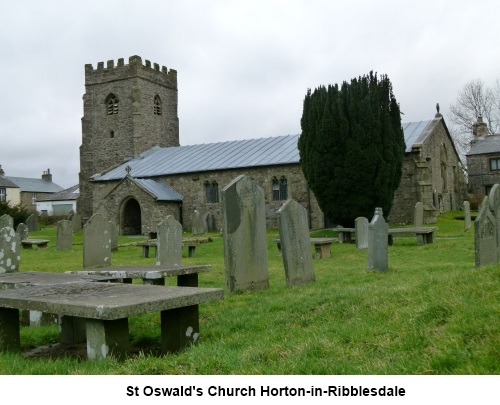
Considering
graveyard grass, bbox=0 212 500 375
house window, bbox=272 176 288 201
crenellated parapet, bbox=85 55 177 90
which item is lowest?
graveyard grass, bbox=0 212 500 375

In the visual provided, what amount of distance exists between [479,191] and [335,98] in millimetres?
25620

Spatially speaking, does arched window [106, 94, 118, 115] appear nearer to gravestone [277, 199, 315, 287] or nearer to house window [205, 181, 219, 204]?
house window [205, 181, 219, 204]

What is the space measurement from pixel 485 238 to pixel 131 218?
24.5m

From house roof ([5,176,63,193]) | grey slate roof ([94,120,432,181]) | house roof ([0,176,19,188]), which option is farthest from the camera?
house roof ([5,176,63,193])

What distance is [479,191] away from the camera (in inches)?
1665

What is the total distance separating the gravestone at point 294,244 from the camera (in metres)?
8.55

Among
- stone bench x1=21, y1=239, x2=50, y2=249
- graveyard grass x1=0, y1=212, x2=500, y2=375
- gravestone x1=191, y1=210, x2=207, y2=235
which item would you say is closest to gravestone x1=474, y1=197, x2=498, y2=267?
graveyard grass x1=0, y1=212, x2=500, y2=375

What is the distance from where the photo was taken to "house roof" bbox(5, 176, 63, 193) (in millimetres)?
68562

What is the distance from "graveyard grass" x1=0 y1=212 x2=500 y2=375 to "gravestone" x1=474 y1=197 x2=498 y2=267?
2.58m

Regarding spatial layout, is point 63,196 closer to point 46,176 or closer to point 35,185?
point 35,185

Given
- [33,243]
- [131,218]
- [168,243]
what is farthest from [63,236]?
[131,218]

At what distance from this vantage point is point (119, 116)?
1476 inches

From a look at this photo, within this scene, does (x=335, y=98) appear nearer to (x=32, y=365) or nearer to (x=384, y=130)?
(x=384, y=130)

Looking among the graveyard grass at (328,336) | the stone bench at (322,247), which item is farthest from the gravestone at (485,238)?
the stone bench at (322,247)
